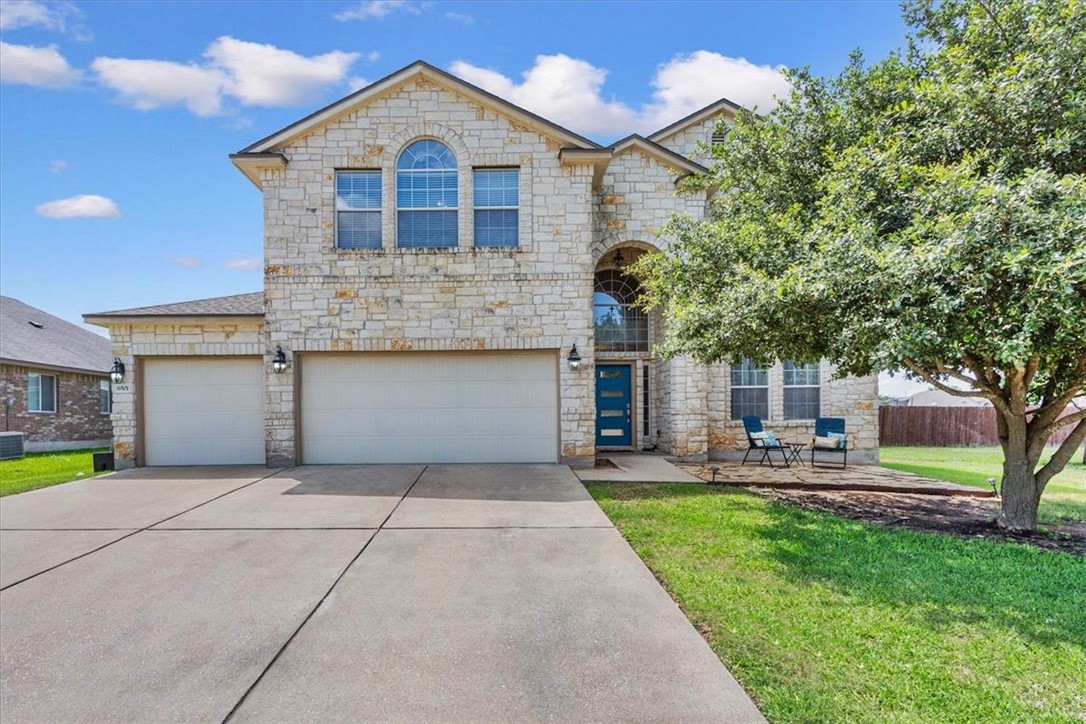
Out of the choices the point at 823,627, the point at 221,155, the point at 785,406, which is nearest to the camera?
the point at 823,627

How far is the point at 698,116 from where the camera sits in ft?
42.0

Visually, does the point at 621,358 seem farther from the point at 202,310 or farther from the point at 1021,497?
the point at 202,310

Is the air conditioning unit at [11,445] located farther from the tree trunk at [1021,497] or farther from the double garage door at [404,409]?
the tree trunk at [1021,497]

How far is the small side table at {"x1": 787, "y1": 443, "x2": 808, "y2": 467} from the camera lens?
11106 millimetres

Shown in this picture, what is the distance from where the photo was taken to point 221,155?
32.8 feet

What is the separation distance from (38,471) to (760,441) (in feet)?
50.1

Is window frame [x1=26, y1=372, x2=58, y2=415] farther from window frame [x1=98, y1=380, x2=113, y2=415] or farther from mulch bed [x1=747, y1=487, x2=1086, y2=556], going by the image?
mulch bed [x1=747, y1=487, x2=1086, y2=556]

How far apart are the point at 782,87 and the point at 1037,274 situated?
4954 millimetres

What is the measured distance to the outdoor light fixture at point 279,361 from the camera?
391 inches

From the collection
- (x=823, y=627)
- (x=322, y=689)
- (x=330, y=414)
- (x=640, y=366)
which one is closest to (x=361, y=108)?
(x=330, y=414)

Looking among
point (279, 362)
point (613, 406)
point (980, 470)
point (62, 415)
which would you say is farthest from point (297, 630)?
point (62, 415)

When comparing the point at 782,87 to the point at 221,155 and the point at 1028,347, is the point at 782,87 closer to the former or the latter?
the point at 1028,347

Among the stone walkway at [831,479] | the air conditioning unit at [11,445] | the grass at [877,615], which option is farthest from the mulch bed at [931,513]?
the air conditioning unit at [11,445]

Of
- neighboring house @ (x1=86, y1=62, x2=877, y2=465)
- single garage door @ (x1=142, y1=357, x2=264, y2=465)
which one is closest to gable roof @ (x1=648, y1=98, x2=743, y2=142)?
neighboring house @ (x1=86, y1=62, x2=877, y2=465)
